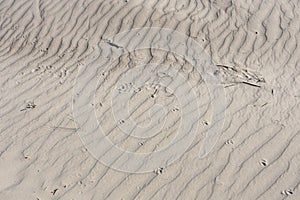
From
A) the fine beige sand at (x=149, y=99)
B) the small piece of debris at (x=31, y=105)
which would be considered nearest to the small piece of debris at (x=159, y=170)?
the fine beige sand at (x=149, y=99)

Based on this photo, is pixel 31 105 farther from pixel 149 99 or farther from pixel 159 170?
pixel 159 170

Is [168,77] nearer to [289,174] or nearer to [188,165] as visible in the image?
[188,165]

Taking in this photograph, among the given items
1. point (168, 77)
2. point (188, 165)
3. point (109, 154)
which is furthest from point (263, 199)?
point (168, 77)

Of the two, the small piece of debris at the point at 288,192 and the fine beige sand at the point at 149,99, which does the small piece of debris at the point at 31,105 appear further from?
the small piece of debris at the point at 288,192

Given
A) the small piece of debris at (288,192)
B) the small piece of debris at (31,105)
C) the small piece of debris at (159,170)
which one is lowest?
the small piece of debris at (31,105)

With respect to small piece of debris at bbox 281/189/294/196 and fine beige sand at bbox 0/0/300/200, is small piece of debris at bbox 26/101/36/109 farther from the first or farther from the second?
small piece of debris at bbox 281/189/294/196

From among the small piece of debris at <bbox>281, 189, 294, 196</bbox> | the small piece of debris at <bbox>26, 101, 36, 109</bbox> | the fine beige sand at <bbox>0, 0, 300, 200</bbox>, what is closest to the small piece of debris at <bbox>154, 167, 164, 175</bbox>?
the fine beige sand at <bbox>0, 0, 300, 200</bbox>

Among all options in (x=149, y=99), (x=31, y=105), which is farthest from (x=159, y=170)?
(x=31, y=105)

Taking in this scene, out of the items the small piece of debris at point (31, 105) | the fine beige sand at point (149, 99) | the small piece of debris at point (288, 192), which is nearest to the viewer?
the small piece of debris at point (288, 192)
